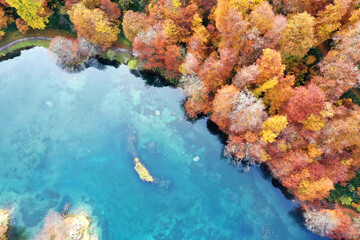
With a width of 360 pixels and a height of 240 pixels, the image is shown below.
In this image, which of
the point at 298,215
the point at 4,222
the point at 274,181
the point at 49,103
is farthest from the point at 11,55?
the point at 298,215

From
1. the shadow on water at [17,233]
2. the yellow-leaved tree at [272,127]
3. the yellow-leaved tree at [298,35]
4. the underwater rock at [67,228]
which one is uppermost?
the yellow-leaved tree at [298,35]

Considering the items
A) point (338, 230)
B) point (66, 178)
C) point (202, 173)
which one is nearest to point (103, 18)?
point (66, 178)

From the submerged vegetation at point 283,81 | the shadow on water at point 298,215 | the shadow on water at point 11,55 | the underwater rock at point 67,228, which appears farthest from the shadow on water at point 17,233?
the shadow on water at point 298,215

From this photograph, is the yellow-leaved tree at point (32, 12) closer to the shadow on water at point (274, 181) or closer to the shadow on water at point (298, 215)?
the shadow on water at point (274, 181)

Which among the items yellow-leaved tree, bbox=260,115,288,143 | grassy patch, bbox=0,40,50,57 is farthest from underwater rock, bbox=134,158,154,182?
grassy patch, bbox=0,40,50,57

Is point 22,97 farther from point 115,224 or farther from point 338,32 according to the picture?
point 338,32

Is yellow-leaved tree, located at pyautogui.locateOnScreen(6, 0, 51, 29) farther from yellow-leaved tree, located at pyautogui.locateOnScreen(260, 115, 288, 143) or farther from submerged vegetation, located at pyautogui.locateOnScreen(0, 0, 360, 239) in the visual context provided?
yellow-leaved tree, located at pyautogui.locateOnScreen(260, 115, 288, 143)

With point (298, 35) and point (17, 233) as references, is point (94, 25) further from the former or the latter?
point (17, 233)
